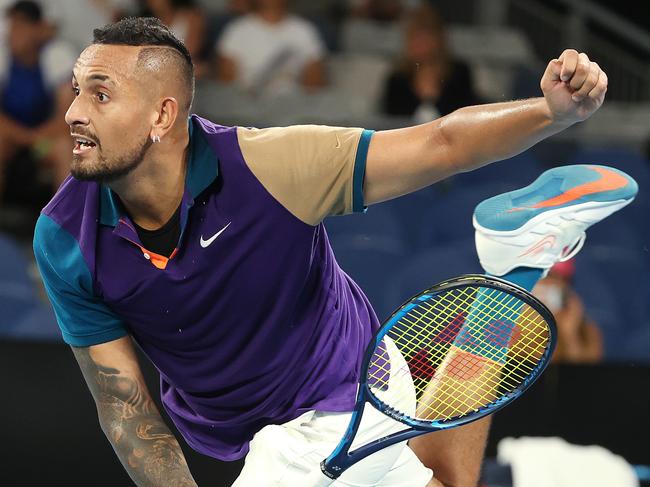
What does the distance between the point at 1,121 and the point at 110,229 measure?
2982 millimetres

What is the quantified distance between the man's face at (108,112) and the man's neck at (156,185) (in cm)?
→ 6

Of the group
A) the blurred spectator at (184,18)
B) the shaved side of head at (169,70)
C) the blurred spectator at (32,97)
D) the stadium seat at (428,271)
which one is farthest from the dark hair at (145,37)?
the blurred spectator at (184,18)

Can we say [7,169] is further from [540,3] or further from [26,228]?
[540,3]

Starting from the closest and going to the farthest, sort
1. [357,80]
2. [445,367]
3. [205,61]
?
[445,367], [205,61], [357,80]

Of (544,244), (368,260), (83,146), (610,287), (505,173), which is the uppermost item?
(83,146)

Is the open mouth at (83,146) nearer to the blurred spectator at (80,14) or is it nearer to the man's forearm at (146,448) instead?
the man's forearm at (146,448)

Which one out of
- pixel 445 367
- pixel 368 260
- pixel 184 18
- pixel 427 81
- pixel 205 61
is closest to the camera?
pixel 445 367

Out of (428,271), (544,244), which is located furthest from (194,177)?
(428,271)

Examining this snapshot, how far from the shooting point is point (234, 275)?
2557mm

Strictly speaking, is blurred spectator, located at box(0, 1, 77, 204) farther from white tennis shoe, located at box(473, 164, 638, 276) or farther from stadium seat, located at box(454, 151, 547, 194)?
white tennis shoe, located at box(473, 164, 638, 276)

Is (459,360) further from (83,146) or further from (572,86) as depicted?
(83,146)

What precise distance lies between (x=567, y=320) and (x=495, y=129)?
2.29 m

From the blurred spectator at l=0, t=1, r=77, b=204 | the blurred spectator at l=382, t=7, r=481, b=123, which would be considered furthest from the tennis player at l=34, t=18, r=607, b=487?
the blurred spectator at l=382, t=7, r=481, b=123

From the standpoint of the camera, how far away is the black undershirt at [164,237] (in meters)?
2.55
